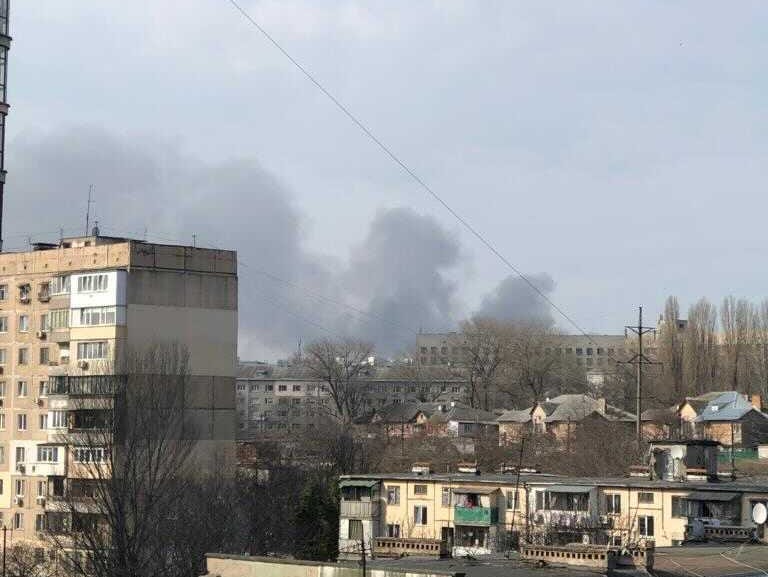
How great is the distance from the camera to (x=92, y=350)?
1871 inches

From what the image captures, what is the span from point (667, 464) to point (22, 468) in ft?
77.7

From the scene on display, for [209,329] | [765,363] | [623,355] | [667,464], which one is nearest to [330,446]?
[209,329]

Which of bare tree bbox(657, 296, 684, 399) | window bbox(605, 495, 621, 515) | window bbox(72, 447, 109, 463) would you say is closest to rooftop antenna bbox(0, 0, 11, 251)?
window bbox(72, 447, 109, 463)

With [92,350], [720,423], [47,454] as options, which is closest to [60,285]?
[92,350]

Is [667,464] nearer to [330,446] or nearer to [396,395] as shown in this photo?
[330,446]

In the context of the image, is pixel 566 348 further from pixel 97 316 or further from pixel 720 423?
pixel 97 316

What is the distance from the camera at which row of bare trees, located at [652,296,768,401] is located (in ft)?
317

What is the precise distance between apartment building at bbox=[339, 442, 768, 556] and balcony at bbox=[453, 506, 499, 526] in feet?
0.11

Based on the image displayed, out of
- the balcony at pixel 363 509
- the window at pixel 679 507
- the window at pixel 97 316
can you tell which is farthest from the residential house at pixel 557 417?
the window at pixel 679 507

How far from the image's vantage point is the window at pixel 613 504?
40844 millimetres

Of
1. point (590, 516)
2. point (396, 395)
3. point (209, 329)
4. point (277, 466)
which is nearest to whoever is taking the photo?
point (590, 516)

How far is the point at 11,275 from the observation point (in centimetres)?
5100

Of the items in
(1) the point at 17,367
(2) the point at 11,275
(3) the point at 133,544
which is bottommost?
(3) the point at 133,544

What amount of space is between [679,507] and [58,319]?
23.9m
